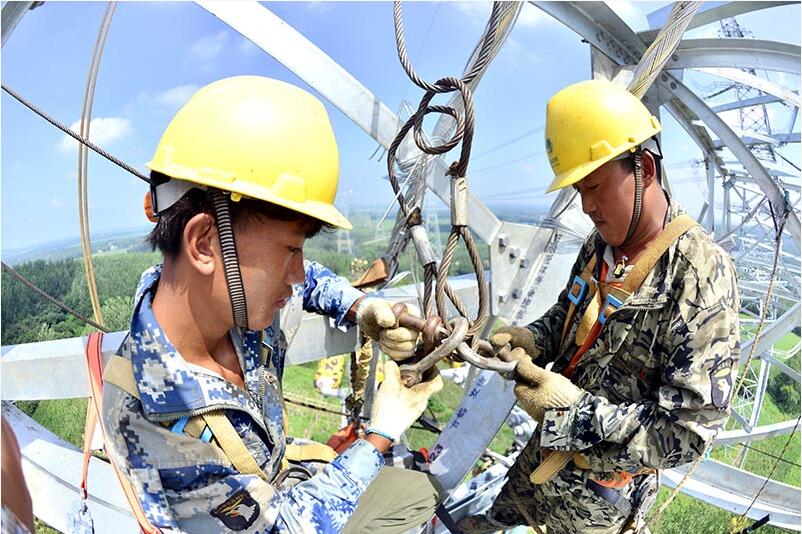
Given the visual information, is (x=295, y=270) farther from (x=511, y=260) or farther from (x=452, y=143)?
(x=511, y=260)

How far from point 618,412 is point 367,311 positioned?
122cm

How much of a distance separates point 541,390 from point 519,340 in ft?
1.39

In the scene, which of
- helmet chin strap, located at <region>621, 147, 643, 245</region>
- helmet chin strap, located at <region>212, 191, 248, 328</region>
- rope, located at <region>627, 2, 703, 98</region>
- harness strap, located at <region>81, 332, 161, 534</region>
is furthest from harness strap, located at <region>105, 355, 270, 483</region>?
rope, located at <region>627, 2, 703, 98</region>

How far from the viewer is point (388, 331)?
7.95ft

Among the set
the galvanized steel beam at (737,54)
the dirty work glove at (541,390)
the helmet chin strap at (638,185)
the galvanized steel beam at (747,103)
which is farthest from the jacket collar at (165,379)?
the galvanized steel beam at (747,103)

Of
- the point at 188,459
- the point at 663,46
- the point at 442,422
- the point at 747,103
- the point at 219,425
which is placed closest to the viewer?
the point at 188,459

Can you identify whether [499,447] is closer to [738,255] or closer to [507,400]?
[507,400]

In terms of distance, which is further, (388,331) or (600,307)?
(600,307)

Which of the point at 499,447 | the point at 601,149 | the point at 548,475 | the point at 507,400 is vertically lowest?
the point at 499,447

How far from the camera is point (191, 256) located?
171cm

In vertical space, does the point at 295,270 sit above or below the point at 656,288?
above

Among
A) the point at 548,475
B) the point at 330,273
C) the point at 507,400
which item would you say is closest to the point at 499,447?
the point at 507,400

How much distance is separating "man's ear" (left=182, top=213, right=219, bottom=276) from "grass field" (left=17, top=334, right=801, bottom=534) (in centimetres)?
274

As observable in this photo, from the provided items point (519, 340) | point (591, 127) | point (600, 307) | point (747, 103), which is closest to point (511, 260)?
point (519, 340)
